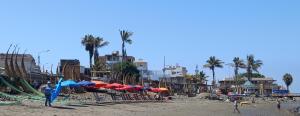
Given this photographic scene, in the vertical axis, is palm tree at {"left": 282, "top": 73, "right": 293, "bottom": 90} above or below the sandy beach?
above

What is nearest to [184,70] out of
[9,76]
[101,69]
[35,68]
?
[101,69]

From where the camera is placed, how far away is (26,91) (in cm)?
4062

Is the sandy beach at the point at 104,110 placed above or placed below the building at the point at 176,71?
below

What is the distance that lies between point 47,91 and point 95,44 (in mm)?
78146

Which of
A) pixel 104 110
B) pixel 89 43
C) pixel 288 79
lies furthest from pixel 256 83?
pixel 104 110

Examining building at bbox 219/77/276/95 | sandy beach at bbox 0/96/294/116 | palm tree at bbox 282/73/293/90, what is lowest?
sandy beach at bbox 0/96/294/116

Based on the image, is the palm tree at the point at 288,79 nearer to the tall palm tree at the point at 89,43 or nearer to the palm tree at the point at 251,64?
the palm tree at the point at 251,64

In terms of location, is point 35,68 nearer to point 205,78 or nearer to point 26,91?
point 26,91

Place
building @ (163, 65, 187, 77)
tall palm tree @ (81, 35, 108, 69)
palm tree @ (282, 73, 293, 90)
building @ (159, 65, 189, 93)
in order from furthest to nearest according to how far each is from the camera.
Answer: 1. palm tree @ (282, 73, 293, 90)
2. building @ (163, 65, 187, 77)
3. building @ (159, 65, 189, 93)
4. tall palm tree @ (81, 35, 108, 69)

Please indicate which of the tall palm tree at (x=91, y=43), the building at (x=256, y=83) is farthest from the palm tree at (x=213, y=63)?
the tall palm tree at (x=91, y=43)

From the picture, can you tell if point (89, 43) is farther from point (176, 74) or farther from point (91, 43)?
point (176, 74)

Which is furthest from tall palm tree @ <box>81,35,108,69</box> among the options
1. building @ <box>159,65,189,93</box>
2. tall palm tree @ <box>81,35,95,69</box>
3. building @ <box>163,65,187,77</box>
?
building @ <box>163,65,187,77</box>

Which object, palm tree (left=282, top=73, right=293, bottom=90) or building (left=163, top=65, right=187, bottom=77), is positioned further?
palm tree (left=282, top=73, right=293, bottom=90)

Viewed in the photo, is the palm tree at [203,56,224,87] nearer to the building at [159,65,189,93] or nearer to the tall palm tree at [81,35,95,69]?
the building at [159,65,189,93]
